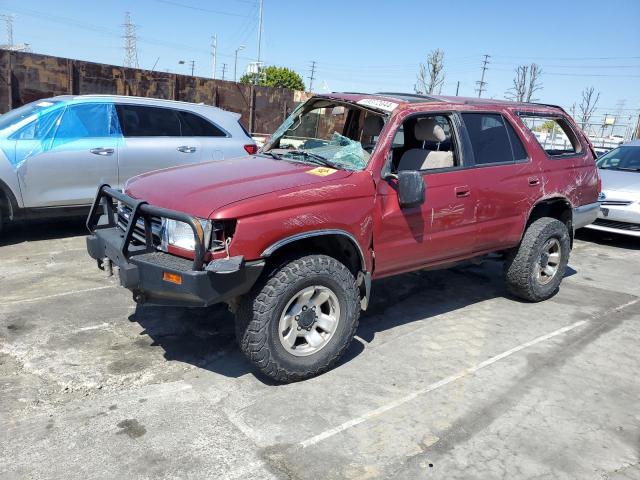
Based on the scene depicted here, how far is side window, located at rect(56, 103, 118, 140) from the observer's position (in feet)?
21.3

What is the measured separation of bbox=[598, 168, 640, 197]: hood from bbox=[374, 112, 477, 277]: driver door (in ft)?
16.3

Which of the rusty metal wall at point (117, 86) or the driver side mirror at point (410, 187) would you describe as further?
the rusty metal wall at point (117, 86)

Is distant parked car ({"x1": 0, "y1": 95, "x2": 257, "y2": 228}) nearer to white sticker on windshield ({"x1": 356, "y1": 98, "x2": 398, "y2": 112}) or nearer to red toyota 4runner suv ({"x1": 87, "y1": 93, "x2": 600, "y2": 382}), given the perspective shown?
red toyota 4runner suv ({"x1": 87, "y1": 93, "x2": 600, "y2": 382})

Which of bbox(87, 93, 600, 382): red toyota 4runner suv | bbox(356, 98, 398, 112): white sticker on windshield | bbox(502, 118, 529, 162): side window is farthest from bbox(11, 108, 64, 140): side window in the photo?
bbox(502, 118, 529, 162): side window

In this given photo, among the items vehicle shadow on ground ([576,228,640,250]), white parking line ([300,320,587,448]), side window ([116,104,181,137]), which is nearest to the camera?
white parking line ([300,320,587,448])

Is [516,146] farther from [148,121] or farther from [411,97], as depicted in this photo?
[148,121]

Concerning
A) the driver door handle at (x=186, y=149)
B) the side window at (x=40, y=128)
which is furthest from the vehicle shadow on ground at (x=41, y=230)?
the driver door handle at (x=186, y=149)

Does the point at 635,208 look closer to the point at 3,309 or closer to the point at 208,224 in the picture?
the point at 208,224

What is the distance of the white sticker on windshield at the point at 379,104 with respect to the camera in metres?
4.25

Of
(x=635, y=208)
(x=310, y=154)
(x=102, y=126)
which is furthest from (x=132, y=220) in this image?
(x=635, y=208)

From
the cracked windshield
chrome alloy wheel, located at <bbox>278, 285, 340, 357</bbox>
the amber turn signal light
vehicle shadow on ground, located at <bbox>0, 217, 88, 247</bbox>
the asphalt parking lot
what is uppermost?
the cracked windshield

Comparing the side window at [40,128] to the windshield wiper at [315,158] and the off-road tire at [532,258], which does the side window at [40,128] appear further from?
the off-road tire at [532,258]

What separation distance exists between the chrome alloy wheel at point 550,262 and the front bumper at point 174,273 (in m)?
3.32

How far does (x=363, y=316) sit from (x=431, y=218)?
121 centimetres
